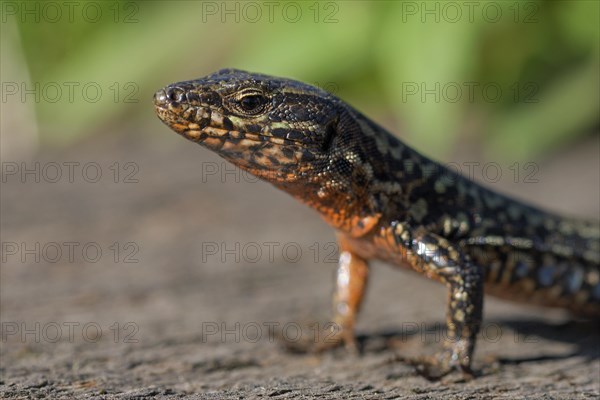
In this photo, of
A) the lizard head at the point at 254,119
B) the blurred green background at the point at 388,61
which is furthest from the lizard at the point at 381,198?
the blurred green background at the point at 388,61

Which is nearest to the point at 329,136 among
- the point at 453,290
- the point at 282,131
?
the point at 282,131

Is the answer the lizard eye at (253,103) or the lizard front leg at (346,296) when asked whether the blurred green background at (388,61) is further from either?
the lizard eye at (253,103)

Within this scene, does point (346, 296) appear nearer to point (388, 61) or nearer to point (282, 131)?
point (282, 131)

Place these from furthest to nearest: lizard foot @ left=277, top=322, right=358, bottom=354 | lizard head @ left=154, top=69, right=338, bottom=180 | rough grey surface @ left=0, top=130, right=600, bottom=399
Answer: lizard foot @ left=277, top=322, right=358, bottom=354
lizard head @ left=154, top=69, right=338, bottom=180
rough grey surface @ left=0, top=130, right=600, bottom=399

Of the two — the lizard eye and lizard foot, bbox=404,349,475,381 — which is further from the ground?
the lizard eye

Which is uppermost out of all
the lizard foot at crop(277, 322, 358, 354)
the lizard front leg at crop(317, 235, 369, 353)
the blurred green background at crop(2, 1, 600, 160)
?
the blurred green background at crop(2, 1, 600, 160)

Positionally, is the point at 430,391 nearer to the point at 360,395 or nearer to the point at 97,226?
the point at 360,395

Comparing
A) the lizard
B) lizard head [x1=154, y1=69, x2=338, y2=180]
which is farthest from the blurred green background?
lizard head [x1=154, y1=69, x2=338, y2=180]

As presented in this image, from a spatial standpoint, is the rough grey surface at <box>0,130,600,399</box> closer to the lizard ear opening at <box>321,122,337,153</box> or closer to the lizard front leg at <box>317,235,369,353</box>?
the lizard front leg at <box>317,235,369,353</box>
